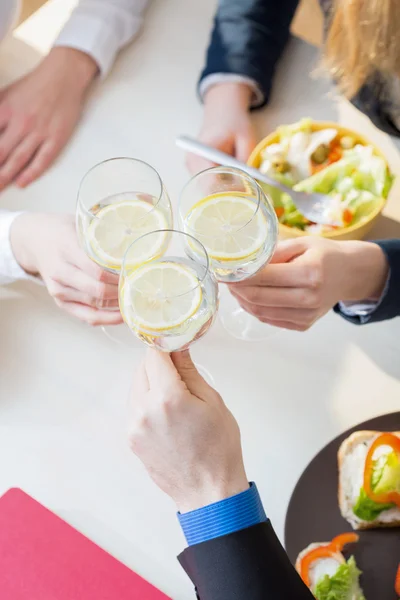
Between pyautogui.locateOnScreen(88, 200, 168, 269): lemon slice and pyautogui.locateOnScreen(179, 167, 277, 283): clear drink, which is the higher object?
pyautogui.locateOnScreen(179, 167, 277, 283): clear drink

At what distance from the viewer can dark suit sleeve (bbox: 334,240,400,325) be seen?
0.88m

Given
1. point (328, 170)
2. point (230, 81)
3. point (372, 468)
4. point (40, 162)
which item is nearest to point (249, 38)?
point (230, 81)

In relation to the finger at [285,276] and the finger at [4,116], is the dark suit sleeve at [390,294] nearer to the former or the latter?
the finger at [285,276]

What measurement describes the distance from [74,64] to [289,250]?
2.00 ft

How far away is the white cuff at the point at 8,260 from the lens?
954 mm

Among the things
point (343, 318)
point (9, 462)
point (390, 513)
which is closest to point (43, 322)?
point (9, 462)

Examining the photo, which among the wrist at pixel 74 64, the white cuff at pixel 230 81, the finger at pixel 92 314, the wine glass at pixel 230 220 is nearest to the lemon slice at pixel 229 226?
the wine glass at pixel 230 220

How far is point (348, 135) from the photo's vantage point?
987 mm

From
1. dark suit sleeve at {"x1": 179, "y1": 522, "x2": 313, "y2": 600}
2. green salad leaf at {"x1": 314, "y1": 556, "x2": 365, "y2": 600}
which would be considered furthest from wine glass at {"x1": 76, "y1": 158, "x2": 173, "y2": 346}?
green salad leaf at {"x1": 314, "y1": 556, "x2": 365, "y2": 600}

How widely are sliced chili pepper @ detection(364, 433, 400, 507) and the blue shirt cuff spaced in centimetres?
17

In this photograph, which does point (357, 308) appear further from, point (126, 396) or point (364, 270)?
point (126, 396)

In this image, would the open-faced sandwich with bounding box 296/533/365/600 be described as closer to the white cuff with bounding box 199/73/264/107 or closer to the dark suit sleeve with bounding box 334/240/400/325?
the dark suit sleeve with bounding box 334/240/400/325

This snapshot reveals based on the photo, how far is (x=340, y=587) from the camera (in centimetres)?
72

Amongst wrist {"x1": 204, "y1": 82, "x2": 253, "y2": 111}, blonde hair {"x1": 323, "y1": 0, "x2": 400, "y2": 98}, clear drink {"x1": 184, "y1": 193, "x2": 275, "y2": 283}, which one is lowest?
wrist {"x1": 204, "y1": 82, "x2": 253, "y2": 111}
